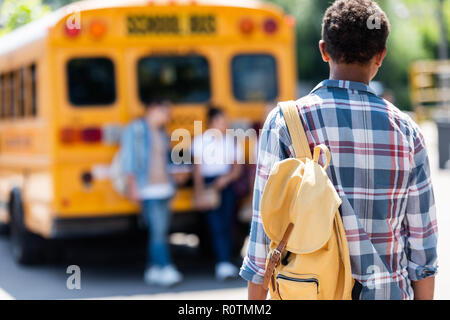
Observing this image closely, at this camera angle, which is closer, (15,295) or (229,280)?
(15,295)

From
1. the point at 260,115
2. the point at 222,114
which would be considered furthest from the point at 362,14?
the point at 260,115

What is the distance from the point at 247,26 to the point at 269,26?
0.24 meters

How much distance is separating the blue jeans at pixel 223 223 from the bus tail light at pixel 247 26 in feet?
5.19

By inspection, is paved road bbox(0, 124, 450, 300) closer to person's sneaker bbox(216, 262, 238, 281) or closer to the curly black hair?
person's sneaker bbox(216, 262, 238, 281)

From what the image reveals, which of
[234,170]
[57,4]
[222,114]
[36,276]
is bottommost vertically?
[36,276]

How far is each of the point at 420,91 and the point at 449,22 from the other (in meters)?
26.8

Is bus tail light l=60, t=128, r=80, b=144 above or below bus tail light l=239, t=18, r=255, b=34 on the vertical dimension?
below

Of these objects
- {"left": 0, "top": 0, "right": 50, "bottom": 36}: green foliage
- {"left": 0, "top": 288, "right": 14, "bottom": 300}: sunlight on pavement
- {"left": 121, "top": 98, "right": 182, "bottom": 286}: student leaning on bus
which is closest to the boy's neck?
{"left": 121, "top": 98, "right": 182, "bottom": 286}: student leaning on bus

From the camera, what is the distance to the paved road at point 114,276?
7398 millimetres

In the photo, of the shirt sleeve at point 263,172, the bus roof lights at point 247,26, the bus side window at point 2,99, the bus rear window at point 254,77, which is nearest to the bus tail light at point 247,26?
the bus roof lights at point 247,26

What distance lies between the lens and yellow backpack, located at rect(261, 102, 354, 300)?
7.70 ft

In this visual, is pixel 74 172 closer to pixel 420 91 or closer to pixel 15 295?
pixel 15 295

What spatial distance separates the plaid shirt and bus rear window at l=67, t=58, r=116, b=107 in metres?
5.56
